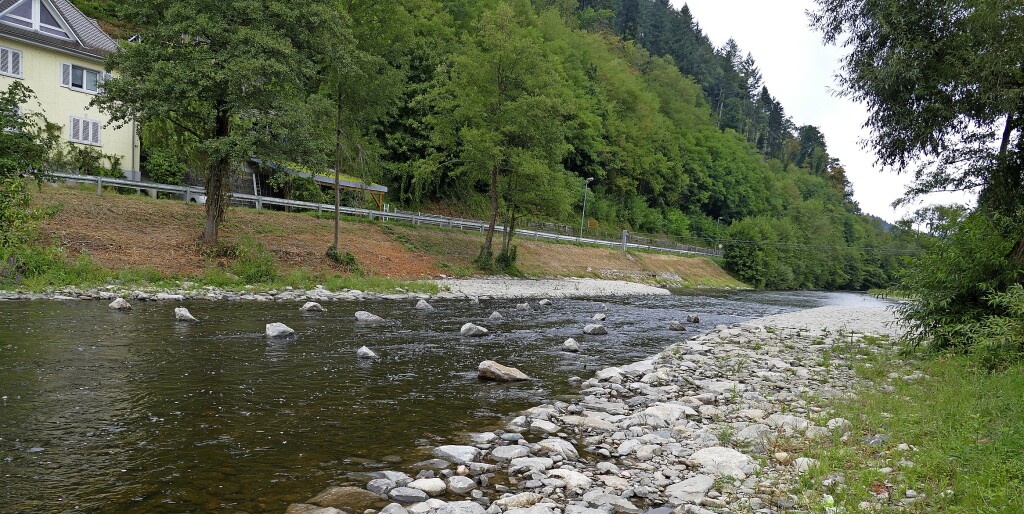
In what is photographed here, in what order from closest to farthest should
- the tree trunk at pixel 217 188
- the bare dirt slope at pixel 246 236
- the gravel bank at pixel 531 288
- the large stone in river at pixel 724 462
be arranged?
the large stone in river at pixel 724 462
the bare dirt slope at pixel 246 236
the tree trunk at pixel 217 188
the gravel bank at pixel 531 288

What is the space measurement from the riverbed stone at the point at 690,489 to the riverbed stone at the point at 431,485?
204 cm

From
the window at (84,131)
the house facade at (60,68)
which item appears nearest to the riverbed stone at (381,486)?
the house facade at (60,68)

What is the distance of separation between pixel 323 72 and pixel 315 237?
8153 millimetres

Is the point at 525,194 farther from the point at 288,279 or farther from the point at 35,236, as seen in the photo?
the point at 35,236

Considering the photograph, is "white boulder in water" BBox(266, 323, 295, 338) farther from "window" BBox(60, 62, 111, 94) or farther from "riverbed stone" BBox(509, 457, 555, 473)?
"window" BBox(60, 62, 111, 94)

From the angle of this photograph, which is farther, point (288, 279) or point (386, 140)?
point (386, 140)

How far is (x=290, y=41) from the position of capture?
22.5 meters

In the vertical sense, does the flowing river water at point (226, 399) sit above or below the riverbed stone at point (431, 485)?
below

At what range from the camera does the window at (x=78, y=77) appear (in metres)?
33.8

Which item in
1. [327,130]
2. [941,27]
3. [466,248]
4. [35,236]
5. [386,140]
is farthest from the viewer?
[386,140]

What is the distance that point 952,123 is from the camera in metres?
13.4

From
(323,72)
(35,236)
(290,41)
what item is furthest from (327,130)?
(35,236)

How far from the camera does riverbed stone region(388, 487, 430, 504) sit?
4.97m

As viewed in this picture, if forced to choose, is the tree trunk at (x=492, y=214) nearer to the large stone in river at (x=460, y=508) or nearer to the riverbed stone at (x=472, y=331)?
the riverbed stone at (x=472, y=331)
